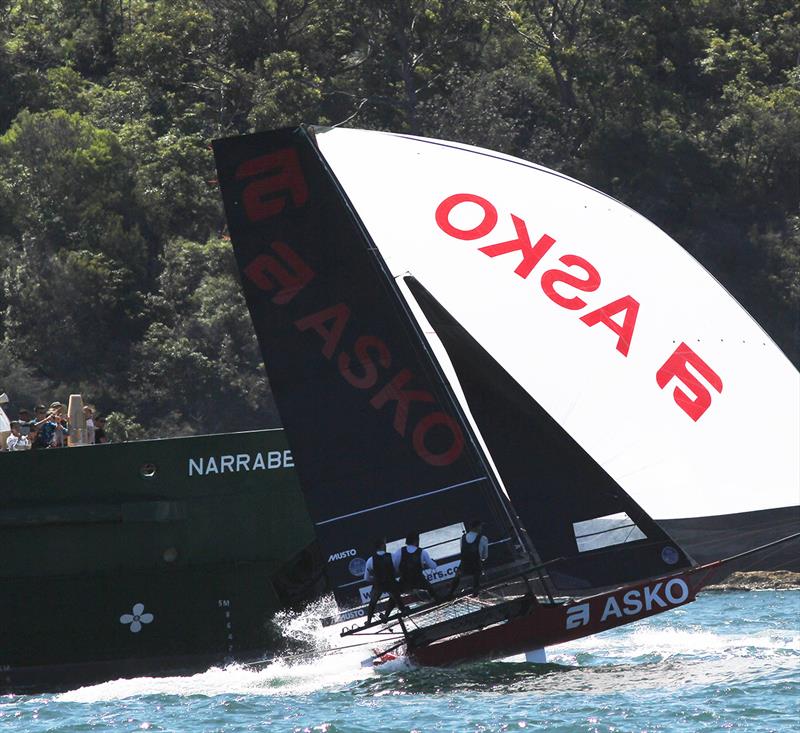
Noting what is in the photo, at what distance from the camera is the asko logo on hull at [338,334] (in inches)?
655

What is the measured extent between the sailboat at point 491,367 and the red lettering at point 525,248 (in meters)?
0.02

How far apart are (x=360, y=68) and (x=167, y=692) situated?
41.4m

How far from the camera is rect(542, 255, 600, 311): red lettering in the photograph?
53.1ft

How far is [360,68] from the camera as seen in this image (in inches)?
2199

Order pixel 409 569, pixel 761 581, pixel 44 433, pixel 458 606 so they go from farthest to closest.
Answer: pixel 761 581
pixel 44 433
pixel 458 606
pixel 409 569

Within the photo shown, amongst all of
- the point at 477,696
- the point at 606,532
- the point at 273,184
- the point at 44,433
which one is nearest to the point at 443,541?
the point at 606,532

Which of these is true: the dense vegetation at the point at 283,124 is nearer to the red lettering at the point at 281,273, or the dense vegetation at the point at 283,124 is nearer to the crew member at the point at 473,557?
the red lettering at the point at 281,273

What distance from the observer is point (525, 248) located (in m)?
16.3

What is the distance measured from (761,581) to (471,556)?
54.3 ft

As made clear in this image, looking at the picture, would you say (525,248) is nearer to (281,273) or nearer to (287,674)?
(281,273)

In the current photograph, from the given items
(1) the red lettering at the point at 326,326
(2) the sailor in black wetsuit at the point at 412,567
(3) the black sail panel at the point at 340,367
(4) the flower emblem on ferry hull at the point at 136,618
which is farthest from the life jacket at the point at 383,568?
(4) the flower emblem on ferry hull at the point at 136,618

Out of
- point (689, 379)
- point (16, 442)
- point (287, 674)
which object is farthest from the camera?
point (16, 442)

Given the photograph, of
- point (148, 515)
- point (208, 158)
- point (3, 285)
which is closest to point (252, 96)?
point (208, 158)

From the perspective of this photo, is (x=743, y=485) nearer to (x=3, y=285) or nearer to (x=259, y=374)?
(x=259, y=374)
